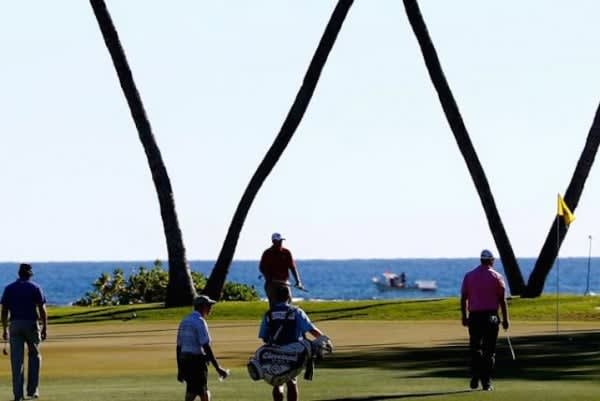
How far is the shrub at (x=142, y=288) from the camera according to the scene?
5956 cm

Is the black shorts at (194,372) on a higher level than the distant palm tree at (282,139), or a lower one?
lower

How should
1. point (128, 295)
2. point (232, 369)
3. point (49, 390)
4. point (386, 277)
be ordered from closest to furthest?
point (49, 390)
point (232, 369)
point (128, 295)
point (386, 277)

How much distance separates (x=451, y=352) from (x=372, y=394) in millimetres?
8397

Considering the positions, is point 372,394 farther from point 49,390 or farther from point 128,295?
point 128,295

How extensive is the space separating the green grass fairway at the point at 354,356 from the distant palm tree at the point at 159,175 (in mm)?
960

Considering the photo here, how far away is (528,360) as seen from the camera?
1282 inches

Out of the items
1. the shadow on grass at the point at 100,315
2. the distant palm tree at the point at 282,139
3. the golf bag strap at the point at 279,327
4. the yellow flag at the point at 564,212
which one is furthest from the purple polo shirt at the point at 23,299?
the distant palm tree at the point at 282,139

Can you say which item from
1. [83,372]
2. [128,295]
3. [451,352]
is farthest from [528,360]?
[128,295]

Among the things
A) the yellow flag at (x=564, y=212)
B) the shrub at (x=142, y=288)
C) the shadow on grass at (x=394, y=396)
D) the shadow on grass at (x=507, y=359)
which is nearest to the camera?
the shadow on grass at (x=394, y=396)

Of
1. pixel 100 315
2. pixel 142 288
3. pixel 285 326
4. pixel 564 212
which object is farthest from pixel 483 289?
pixel 142 288

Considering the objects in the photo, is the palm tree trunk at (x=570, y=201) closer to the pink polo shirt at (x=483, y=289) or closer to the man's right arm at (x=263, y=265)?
the man's right arm at (x=263, y=265)

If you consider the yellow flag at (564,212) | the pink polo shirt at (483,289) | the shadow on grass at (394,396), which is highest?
the yellow flag at (564,212)

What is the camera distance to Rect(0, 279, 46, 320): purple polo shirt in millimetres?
26844

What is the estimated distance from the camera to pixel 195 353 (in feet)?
72.4
